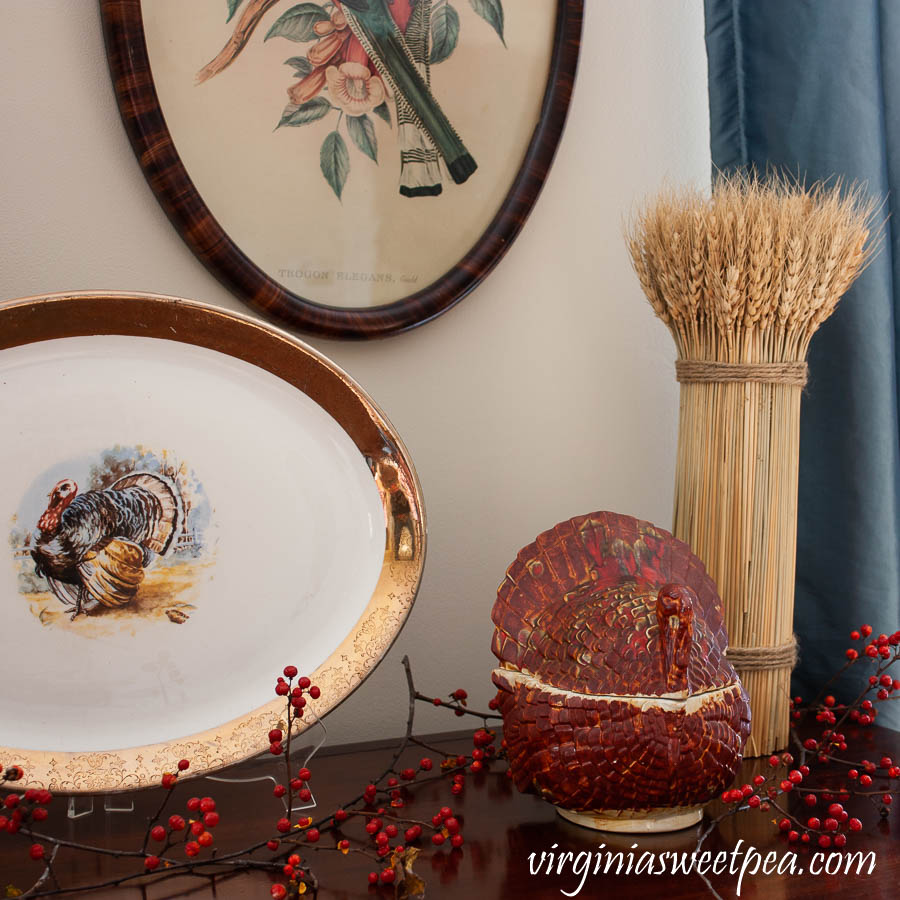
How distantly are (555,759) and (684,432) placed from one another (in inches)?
13.6

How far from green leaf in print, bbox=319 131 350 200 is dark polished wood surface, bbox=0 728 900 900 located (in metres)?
0.51

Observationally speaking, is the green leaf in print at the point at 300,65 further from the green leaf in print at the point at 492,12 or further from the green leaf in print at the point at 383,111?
the green leaf in print at the point at 492,12

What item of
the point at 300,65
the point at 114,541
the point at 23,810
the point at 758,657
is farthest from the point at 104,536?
the point at 758,657

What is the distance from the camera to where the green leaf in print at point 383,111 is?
0.87m

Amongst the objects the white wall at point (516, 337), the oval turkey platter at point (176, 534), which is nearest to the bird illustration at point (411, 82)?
the white wall at point (516, 337)

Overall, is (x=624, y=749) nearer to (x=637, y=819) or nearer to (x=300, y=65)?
(x=637, y=819)

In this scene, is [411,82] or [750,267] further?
[411,82]

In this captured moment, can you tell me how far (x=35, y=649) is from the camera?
0.66 metres

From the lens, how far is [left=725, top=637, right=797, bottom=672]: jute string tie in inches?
32.4

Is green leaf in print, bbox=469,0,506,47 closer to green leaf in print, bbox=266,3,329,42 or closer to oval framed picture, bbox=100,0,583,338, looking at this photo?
oval framed picture, bbox=100,0,583,338

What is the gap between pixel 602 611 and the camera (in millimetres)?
657

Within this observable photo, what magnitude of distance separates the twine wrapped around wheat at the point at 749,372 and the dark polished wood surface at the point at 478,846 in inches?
5.0

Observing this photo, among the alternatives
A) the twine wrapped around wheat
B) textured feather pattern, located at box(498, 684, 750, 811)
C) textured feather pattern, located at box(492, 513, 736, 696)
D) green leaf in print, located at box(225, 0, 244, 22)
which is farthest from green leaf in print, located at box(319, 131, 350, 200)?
textured feather pattern, located at box(498, 684, 750, 811)

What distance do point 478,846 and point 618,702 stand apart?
0.14 m
